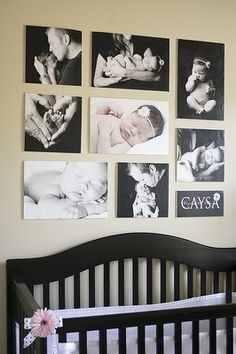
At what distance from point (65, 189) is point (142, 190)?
1.44ft

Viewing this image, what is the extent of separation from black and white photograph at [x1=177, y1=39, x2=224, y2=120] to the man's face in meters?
0.68

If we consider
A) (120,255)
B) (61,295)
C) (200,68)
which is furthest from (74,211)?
(200,68)

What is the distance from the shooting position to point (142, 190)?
253 cm

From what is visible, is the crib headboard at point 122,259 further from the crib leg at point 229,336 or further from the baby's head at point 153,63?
the baby's head at point 153,63

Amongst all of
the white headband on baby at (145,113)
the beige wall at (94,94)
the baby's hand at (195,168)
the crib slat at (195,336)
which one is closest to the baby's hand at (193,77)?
the beige wall at (94,94)

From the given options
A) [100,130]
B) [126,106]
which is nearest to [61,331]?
[100,130]

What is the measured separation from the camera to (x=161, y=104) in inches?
101

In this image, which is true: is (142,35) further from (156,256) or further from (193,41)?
(156,256)

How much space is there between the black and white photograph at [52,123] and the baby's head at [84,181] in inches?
3.9

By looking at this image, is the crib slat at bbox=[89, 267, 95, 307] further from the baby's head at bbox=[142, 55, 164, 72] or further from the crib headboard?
the baby's head at bbox=[142, 55, 164, 72]

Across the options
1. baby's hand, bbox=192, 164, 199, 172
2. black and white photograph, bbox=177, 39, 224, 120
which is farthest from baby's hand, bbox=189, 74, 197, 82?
baby's hand, bbox=192, 164, 199, 172

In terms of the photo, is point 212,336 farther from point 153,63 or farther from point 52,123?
point 153,63

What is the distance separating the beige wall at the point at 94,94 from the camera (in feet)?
7.72

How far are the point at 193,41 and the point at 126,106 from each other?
1.87ft
